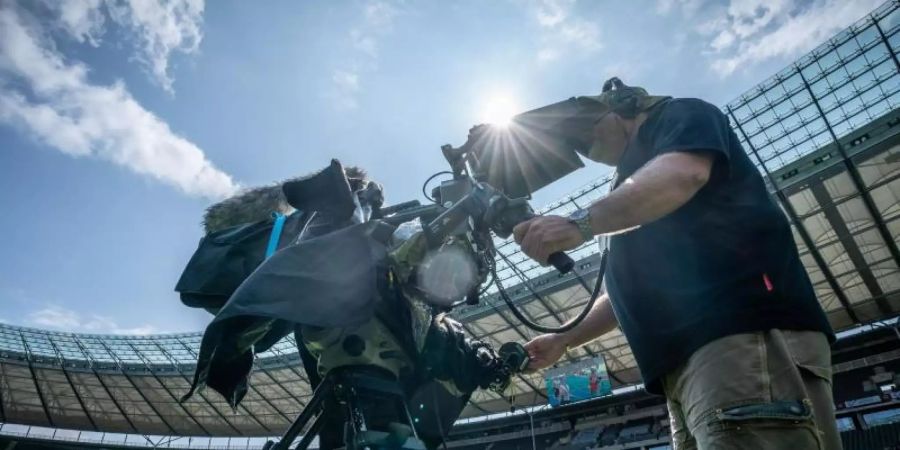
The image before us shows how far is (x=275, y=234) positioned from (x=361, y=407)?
33.4 inches

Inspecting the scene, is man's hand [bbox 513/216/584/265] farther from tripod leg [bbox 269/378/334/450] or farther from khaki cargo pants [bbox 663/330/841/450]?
tripod leg [bbox 269/378/334/450]

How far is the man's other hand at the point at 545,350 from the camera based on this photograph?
237 centimetres

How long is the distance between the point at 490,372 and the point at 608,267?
0.67 metres

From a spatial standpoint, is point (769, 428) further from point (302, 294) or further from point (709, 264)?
point (302, 294)

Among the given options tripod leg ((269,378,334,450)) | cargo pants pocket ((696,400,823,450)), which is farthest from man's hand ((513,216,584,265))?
tripod leg ((269,378,334,450))

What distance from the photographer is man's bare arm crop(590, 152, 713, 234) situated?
1.49 meters

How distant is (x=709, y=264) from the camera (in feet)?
5.26

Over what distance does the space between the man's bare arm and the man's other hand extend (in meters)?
1.00

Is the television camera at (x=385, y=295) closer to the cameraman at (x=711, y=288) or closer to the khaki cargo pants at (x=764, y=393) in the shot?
the cameraman at (x=711, y=288)

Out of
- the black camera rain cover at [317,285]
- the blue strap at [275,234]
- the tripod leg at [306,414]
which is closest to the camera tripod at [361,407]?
the tripod leg at [306,414]

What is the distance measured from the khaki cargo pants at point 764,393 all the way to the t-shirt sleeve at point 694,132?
1.89 feet

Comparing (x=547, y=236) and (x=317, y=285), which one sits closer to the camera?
(x=547, y=236)

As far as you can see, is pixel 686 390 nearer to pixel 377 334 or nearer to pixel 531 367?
pixel 531 367

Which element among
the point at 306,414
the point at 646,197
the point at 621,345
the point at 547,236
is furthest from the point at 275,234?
A: the point at 621,345
